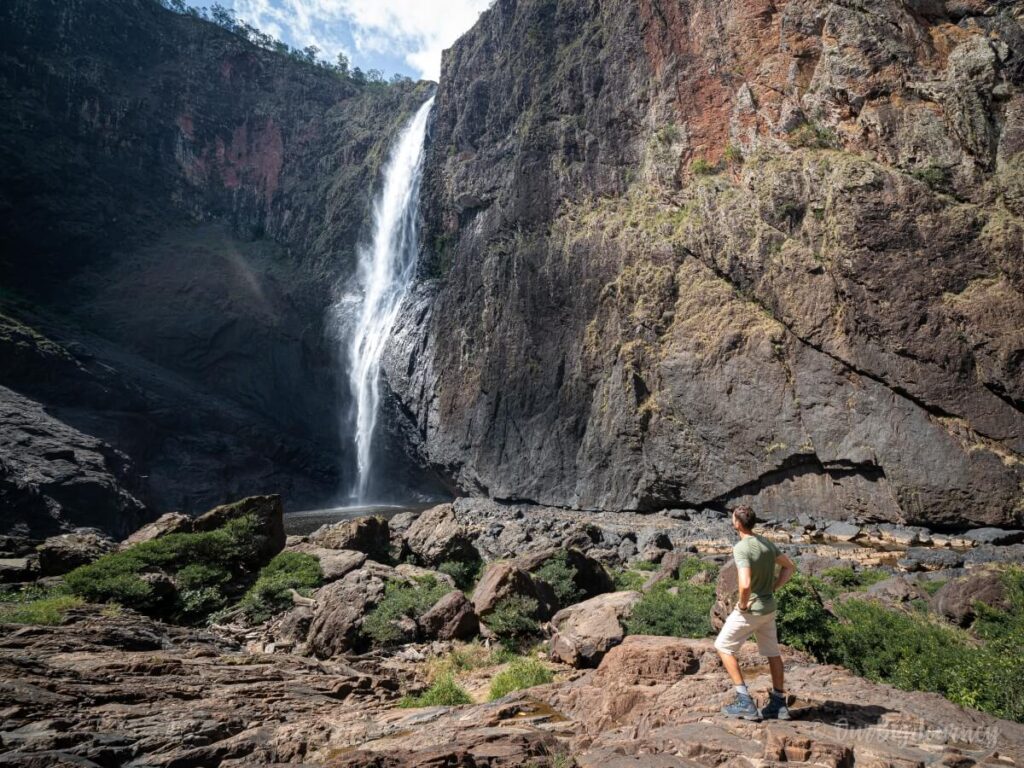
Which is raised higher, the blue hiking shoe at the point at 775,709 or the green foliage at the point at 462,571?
the blue hiking shoe at the point at 775,709

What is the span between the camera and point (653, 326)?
32219mm

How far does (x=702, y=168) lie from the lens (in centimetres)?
3253

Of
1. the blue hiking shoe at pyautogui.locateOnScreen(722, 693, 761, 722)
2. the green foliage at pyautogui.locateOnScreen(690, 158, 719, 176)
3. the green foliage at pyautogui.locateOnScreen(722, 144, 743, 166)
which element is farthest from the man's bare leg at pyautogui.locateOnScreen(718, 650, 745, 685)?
the green foliage at pyautogui.locateOnScreen(690, 158, 719, 176)

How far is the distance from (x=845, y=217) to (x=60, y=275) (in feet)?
194

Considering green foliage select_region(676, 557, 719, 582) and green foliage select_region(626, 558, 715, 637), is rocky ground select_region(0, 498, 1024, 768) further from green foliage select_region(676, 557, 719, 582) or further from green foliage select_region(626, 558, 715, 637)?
green foliage select_region(676, 557, 719, 582)

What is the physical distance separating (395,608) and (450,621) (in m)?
1.06

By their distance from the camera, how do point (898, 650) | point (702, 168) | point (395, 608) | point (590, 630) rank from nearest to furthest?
1. point (898, 650)
2. point (590, 630)
3. point (395, 608)
4. point (702, 168)

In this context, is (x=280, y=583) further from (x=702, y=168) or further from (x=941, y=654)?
(x=702, y=168)

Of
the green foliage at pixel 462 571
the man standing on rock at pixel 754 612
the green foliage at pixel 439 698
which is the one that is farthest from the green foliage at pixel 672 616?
the green foliage at pixel 462 571

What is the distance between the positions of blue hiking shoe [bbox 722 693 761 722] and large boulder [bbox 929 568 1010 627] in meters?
8.04

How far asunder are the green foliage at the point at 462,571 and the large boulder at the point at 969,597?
1038 cm

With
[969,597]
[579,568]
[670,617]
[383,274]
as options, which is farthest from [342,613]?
[383,274]

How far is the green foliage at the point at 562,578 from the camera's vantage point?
13359mm

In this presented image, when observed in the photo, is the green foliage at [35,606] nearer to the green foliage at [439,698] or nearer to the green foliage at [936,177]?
the green foliage at [439,698]
